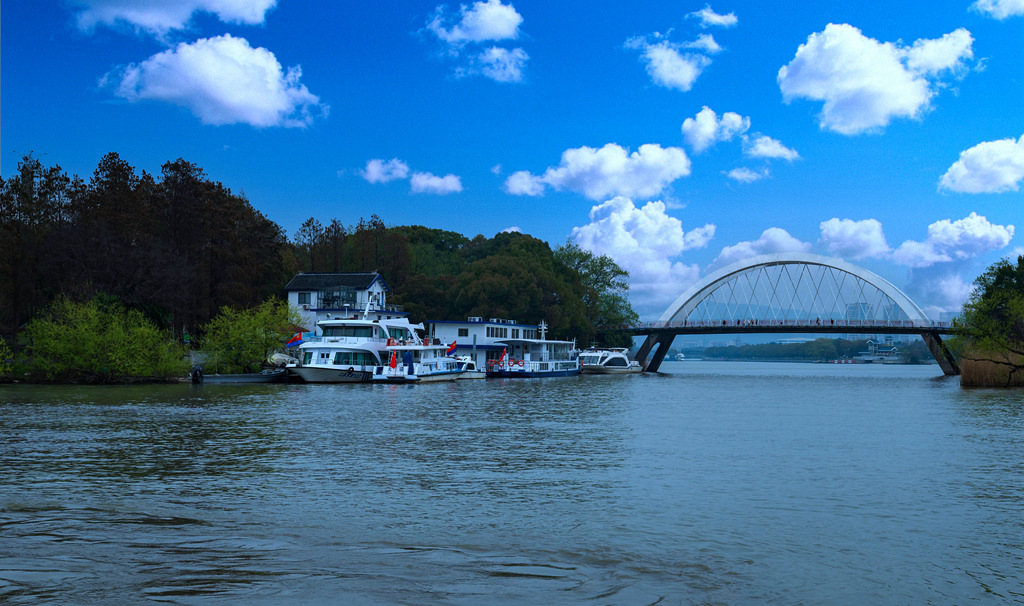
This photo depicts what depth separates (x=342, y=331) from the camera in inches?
2837

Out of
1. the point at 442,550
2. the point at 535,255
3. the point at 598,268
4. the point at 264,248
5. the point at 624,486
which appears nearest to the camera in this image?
the point at 442,550

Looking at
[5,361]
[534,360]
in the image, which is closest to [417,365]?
[5,361]

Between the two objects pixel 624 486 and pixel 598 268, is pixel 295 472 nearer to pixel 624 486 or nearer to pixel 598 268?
pixel 624 486

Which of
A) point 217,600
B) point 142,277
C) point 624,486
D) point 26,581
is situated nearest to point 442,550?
point 217,600

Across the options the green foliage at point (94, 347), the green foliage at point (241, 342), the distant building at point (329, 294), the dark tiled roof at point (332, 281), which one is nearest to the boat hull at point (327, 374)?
the green foliage at point (241, 342)

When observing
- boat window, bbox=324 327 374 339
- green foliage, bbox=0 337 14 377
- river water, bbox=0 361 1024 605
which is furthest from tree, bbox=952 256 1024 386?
green foliage, bbox=0 337 14 377

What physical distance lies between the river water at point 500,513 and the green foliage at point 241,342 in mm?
34527

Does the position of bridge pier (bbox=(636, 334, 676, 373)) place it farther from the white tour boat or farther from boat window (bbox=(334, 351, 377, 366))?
boat window (bbox=(334, 351, 377, 366))

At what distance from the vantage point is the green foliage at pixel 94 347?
6103cm

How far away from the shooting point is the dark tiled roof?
99.5m

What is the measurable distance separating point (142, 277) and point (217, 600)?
68.5 m

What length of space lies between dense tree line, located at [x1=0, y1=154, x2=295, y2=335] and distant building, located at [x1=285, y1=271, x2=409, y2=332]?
5357 mm

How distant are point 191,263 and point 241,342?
710 inches

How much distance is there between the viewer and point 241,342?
71.0 m
